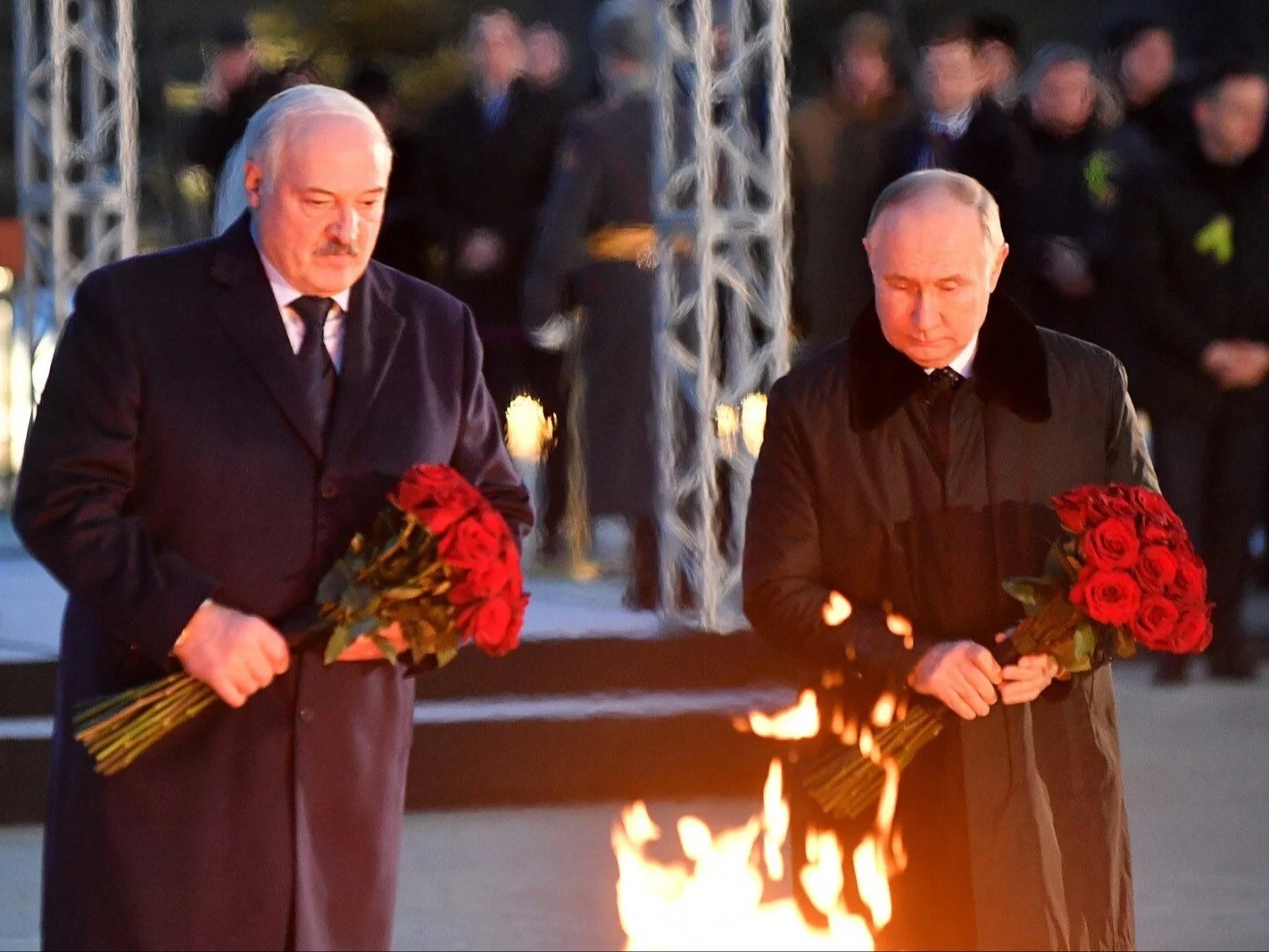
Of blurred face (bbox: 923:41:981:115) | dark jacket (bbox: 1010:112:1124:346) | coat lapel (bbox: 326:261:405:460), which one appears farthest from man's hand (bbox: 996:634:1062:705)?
dark jacket (bbox: 1010:112:1124:346)

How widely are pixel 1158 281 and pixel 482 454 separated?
223 inches

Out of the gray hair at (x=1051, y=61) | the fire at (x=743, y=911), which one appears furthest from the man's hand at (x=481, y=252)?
the fire at (x=743, y=911)

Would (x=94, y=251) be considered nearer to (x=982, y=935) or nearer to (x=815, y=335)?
(x=815, y=335)

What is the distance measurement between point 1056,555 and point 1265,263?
5538 mm

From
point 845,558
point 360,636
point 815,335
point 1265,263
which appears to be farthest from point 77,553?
point 1265,263

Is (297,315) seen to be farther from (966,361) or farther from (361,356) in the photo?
(966,361)

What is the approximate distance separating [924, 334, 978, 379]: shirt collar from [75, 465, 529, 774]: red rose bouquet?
946 millimetres

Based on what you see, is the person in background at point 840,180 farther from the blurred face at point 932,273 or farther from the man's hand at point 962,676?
the man's hand at point 962,676

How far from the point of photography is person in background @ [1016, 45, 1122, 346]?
31.0 feet

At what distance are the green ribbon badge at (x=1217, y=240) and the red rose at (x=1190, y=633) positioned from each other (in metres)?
5.32

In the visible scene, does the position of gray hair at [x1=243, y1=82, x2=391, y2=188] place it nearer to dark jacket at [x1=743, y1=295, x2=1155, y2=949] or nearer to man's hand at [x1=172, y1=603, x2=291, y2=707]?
man's hand at [x1=172, y1=603, x2=291, y2=707]

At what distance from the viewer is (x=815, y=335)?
30.1 feet

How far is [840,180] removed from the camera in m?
9.05

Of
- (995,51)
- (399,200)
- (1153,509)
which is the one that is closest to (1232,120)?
(995,51)
